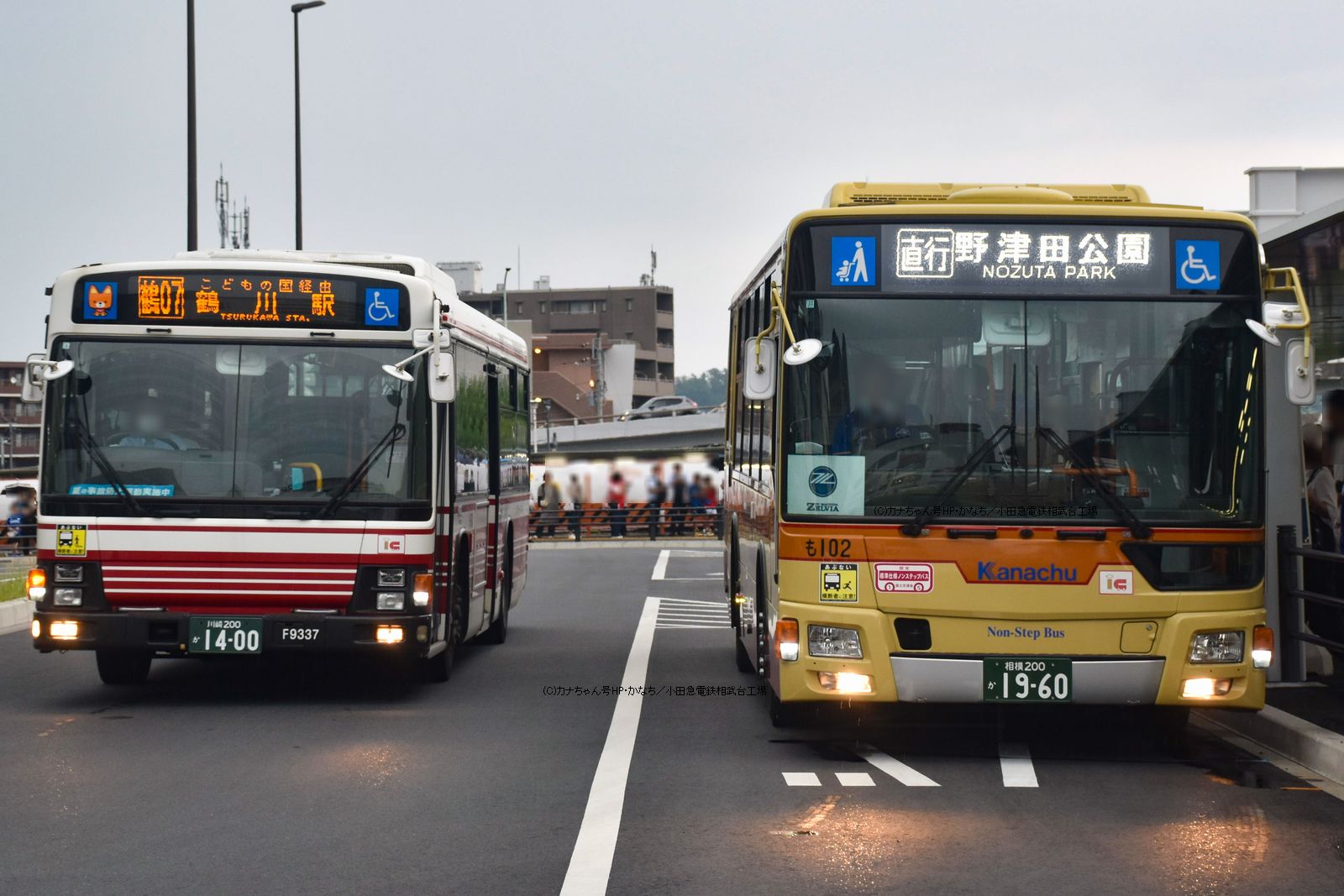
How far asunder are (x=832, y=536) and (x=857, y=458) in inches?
18.1

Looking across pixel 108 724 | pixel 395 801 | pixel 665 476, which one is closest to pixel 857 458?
pixel 395 801

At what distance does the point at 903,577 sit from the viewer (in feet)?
30.0

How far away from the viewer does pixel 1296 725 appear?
990 centimetres

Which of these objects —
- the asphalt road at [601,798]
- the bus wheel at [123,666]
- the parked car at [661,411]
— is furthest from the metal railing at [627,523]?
the parked car at [661,411]

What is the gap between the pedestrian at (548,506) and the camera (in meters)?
46.9

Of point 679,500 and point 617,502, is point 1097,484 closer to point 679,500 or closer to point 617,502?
point 679,500

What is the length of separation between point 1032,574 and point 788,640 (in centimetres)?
141

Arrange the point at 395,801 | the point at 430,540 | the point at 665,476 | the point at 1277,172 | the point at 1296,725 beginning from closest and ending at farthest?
the point at 395,801 < the point at 1296,725 < the point at 430,540 < the point at 1277,172 < the point at 665,476

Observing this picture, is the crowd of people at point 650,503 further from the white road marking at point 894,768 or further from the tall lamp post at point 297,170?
the white road marking at point 894,768

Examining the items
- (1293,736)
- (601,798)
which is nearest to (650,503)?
(1293,736)

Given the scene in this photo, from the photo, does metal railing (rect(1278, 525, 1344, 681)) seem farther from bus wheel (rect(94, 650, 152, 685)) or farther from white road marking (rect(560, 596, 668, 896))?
bus wheel (rect(94, 650, 152, 685))

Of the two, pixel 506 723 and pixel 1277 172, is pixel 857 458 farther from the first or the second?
pixel 1277 172

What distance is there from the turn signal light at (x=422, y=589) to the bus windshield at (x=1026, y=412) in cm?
336

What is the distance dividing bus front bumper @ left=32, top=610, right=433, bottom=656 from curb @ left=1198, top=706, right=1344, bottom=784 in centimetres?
573
